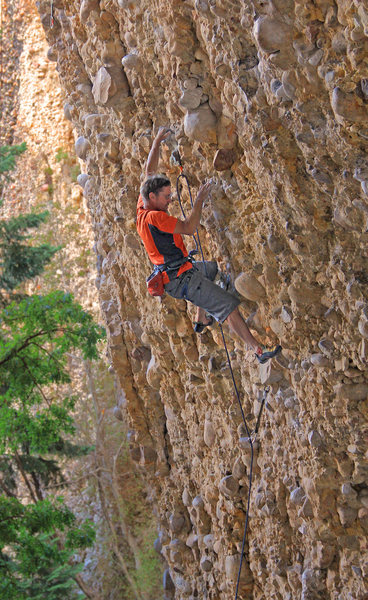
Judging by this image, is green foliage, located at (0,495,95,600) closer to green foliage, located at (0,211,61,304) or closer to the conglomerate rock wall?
the conglomerate rock wall

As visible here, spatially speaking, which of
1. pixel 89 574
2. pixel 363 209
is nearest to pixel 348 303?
pixel 363 209

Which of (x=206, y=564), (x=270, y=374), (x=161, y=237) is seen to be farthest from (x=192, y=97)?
(x=206, y=564)

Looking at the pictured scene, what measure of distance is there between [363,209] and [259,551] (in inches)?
104

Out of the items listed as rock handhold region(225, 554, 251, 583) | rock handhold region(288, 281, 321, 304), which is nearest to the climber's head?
rock handhold region(288, 281, 321, 304)

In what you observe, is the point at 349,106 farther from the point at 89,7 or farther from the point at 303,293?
the point at 89,7

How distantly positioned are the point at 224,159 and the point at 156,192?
438 millimetres

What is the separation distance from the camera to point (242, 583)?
15.6 ft

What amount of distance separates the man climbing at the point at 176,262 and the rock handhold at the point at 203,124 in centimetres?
27

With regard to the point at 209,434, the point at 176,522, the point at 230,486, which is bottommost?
the point at 230,486

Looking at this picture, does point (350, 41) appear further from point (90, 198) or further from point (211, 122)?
point (90, 198)

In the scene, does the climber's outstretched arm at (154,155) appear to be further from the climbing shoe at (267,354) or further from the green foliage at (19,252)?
the green foliage at (19,252)

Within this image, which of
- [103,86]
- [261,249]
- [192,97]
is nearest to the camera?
[261,249]

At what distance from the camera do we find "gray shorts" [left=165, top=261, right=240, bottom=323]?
3961 mm

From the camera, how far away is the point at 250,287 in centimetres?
385
